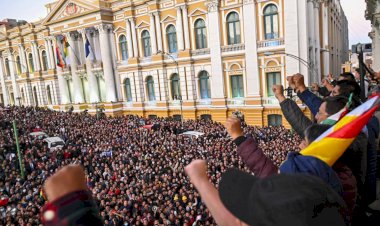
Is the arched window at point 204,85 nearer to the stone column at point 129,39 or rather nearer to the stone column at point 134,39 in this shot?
the stone column at point 134,39

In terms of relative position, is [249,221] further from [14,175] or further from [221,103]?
[221,103]

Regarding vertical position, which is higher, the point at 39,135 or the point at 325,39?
the point at 325,39

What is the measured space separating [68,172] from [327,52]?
30182 mm

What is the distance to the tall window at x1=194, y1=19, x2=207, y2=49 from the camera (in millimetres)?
26578

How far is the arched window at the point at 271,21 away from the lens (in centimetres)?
2309

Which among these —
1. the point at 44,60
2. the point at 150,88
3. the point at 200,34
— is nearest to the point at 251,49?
the point at 200,34

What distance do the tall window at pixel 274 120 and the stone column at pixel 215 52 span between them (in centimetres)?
447

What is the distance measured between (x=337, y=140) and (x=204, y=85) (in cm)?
2581

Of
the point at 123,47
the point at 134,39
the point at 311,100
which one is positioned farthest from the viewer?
the point at 123,47

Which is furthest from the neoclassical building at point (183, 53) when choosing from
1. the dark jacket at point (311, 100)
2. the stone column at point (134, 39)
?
the dark jacket at point (311, 100)

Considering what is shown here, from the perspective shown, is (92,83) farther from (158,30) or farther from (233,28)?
(233,28)

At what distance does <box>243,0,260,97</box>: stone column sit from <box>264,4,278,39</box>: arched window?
36.2 inches

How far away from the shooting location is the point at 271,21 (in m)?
23.4

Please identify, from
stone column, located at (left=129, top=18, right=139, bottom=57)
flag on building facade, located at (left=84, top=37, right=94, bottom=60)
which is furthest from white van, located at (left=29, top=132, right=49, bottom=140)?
stone column, located at (left=129, top=18, right=139, bottom=57)
